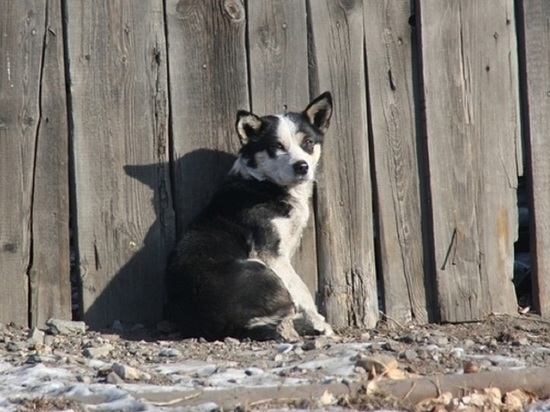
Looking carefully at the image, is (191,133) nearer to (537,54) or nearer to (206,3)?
(206,3)

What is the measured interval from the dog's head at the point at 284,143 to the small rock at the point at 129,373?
2015mm

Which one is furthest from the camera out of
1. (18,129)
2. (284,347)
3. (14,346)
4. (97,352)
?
(18,129)

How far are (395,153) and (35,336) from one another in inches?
100

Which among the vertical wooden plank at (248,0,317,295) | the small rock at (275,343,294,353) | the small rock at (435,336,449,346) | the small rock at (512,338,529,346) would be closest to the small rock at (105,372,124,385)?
the small rock at (275,343,294,353)

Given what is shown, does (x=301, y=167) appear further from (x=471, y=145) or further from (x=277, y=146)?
(x=471, y=145)

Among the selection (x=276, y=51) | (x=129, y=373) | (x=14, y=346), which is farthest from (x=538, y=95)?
(x=14, y=346)

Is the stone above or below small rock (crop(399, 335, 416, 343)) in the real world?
above

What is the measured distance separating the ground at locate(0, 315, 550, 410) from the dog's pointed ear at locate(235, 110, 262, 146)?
1.31 m

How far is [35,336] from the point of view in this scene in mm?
6941

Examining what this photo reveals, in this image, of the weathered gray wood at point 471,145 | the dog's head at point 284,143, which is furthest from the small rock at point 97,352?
the weathered gray wood at point 471,145

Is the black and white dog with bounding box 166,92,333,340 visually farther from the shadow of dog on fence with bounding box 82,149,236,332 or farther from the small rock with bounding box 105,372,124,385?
the small rock with bounding box 105,372,124,385

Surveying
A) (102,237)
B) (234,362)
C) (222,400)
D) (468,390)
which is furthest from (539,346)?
(102,237)

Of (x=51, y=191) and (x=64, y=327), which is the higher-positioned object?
(x=51, y=191)

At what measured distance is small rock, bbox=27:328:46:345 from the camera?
689 cm
